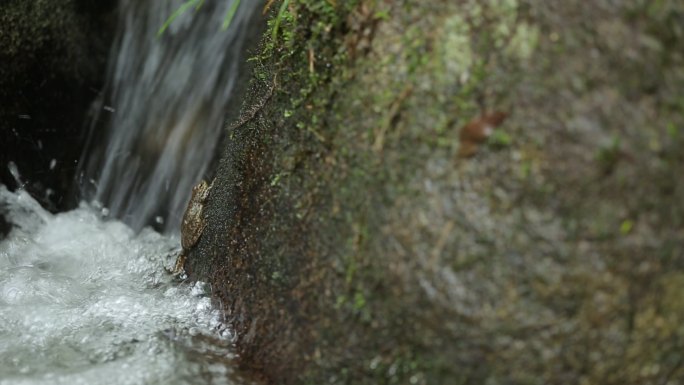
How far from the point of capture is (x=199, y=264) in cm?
283

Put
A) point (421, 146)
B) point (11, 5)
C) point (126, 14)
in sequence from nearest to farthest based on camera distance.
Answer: point (421, 146) → point (11, 5) → point (126, 14)

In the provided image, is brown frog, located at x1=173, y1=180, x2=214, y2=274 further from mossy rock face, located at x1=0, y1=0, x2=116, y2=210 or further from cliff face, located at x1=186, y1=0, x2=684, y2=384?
mossy rock face, located at x1=0, y1=0, x2=116, y2=210

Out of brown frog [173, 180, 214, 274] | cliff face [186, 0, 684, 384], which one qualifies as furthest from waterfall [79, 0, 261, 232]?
cliff face [186, 0, 684, 384]

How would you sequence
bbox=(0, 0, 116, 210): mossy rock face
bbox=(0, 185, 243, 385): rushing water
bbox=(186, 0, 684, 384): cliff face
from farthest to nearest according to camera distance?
bbox=(0, 0, 116, 210): mossy rock face, bbox=(0, 185, 243, 385): rushing water, bbox=(186, 0, 684, 384): cliff face

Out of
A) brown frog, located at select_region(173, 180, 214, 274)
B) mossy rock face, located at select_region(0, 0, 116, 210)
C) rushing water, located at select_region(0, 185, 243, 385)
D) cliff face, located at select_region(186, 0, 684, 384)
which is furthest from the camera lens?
mossy rock face, located at select_region(0, 0, 116, 210)

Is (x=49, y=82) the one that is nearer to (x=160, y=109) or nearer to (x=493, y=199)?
(x=160, y=109)

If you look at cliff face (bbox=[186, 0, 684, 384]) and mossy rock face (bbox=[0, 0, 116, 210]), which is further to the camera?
mossy rock face (bbox=[0, 0, 116, 210])

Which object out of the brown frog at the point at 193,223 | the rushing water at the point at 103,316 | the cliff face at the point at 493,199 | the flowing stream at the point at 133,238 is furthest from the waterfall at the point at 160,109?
the cliff face at the point at 493,199

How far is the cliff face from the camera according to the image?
1.60m

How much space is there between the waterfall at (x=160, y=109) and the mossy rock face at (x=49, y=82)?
0.11m

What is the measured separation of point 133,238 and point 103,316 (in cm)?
115

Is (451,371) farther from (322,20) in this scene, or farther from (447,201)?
(322,20)

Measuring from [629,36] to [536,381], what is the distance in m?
0.90

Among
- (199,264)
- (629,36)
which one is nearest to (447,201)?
(629,36)
